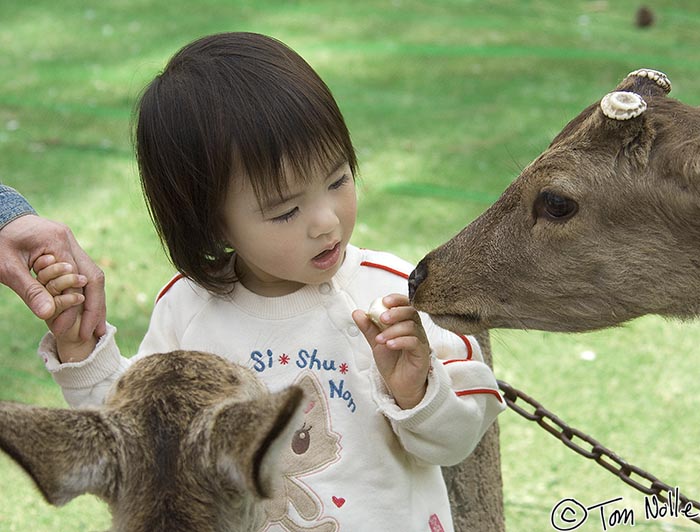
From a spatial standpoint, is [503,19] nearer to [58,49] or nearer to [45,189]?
[58,49]

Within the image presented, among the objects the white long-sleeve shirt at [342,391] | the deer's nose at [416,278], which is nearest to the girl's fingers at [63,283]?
the white long-sleeve shirt at [342,391]

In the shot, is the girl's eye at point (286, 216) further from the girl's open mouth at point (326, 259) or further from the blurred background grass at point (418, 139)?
the blurred background grass at point (418, 139)

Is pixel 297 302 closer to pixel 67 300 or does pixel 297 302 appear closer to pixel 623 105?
pixel 67 300

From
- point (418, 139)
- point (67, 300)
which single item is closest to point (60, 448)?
point (67, 300)

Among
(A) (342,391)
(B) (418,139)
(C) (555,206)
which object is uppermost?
(C) (555,206)

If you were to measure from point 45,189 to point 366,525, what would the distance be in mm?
5040

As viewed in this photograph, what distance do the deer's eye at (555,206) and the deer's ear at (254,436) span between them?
1.15m

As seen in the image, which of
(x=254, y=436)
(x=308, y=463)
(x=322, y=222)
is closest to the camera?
(x=254, y=436)

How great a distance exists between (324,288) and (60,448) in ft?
3.49

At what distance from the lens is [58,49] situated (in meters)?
10.5

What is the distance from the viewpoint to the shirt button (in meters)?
2.98

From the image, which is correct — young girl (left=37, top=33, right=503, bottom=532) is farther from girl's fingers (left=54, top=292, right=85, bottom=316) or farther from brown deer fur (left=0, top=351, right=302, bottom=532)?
brown deer fur (left=0, top=351, right=302, bottom=532)

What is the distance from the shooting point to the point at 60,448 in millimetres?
2082

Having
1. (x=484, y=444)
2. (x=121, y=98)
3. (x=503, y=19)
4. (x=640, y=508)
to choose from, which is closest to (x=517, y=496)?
(x=640, y=508)
